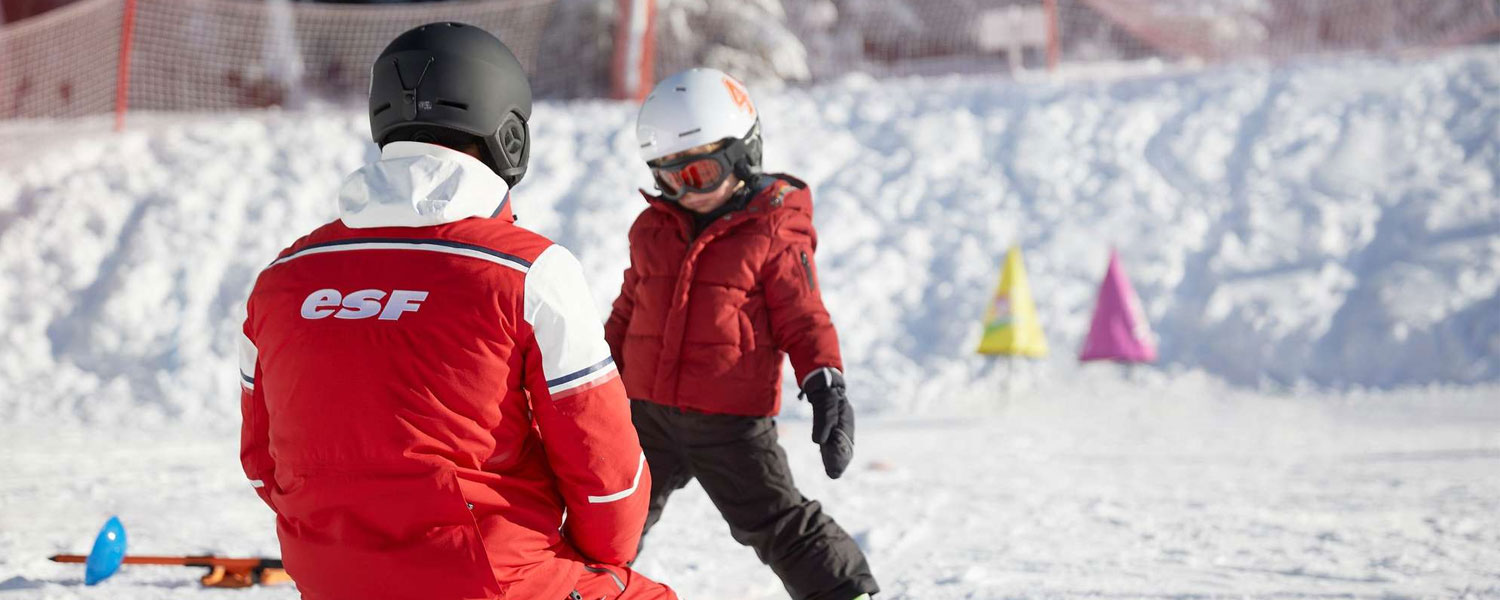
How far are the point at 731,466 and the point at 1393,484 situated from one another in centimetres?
410

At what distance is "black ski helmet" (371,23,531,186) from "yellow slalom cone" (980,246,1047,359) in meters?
7.42

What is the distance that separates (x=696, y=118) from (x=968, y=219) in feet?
26.6

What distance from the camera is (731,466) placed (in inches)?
124

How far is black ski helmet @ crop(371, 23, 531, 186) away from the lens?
6.22 feet

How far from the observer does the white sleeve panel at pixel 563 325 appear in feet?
5.62

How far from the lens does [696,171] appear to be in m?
3.33

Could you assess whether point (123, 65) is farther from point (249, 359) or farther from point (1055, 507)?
point (249, 359)

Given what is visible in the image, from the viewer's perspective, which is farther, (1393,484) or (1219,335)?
(1219,335)

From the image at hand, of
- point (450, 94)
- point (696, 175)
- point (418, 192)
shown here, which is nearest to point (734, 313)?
point (696, 175)

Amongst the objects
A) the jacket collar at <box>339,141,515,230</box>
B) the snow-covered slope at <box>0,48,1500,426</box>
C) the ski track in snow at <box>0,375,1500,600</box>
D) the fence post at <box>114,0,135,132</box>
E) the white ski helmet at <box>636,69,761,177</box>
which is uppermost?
the fence post at <box>114,0,135,132</box>

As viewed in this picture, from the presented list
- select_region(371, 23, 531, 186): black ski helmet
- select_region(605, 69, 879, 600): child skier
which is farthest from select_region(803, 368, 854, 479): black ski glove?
select_region(371, 23, 531, 186): black ski helmet

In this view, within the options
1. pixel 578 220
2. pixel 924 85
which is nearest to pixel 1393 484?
pixel 578 220

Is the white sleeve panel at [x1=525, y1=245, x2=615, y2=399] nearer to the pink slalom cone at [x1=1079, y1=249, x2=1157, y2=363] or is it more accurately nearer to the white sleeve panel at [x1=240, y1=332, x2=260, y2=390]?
the white sleeve panel at [x1=240, y1=332, x2=260, y2=390]

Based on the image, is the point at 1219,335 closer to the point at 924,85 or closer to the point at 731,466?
the point at 924,85
